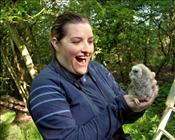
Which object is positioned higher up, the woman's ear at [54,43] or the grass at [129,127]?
the woman's ear at [54,43]

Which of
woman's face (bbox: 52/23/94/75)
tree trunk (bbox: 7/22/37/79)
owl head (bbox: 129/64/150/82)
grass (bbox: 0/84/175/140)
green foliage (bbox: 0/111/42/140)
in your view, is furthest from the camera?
tree trunk (bbox: 7/22/37/79)

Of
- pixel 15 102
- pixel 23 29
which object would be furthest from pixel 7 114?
pixel 23 29

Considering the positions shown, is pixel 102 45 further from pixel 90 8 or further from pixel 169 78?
pixel 169 78

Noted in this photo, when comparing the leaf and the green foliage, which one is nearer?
the green foliage

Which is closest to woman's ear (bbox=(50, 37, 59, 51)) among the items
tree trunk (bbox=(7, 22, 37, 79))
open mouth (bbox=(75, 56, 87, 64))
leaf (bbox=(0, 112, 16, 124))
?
open mouth (bbox=(75, 56, 87, 64))

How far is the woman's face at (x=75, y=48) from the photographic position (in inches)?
67.2

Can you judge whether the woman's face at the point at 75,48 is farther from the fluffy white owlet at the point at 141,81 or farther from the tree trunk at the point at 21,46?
the tree trunk at the point at 21,46

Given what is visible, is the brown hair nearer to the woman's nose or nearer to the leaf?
the woman's nose

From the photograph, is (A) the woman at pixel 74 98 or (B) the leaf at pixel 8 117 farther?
(B) the leaf at pixel 8 117

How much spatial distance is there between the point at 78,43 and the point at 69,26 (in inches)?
3.3

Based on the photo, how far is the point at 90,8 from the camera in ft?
19.1

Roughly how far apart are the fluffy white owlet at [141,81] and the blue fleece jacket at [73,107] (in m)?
0.16

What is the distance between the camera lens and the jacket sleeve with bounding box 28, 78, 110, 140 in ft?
5.17

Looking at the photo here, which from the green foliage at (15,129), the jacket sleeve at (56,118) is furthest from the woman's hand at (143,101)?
the green foliage at (15,129)
